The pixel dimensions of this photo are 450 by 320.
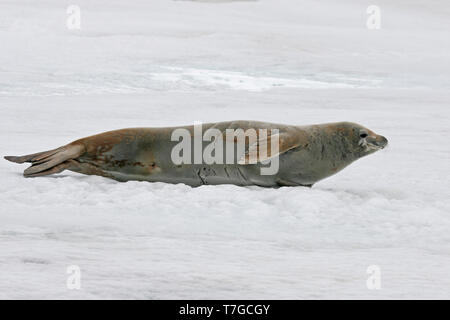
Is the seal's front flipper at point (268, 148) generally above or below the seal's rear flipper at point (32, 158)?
above

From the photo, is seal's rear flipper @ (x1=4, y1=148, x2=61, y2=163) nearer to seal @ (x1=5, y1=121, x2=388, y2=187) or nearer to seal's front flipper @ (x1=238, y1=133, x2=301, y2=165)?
seal @ (x1=5, y1=121, x2=388, y2=187)

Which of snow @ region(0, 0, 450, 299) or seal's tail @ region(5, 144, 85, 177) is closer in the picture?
snow @ region(0, 0, 450, 299)

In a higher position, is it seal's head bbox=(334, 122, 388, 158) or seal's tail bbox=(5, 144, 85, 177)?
seal's head bbox=(334, 122, 388, 158)

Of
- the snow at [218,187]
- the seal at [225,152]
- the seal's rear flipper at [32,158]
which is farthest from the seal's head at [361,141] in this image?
the seal's rear flipper at [32,158]

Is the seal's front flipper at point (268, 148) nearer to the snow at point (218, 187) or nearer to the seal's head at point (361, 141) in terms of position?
the snow at point (218, 187)

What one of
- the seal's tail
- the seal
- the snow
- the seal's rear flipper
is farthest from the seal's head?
the seal's rear flipper

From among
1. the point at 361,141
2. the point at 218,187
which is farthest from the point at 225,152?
the point at 361,141

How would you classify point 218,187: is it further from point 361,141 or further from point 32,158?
point 32,158

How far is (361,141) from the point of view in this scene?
554 cm

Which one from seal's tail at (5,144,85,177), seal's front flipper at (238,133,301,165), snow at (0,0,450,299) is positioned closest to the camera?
snow at (0,0,450,299)

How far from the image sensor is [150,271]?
12.3 ft

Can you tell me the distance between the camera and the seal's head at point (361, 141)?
5512 mm

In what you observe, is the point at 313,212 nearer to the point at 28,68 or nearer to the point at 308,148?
the point at 308,148

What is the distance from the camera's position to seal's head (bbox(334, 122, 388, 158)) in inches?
217
